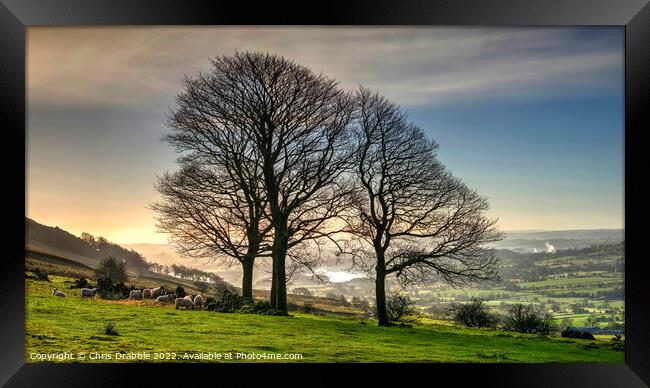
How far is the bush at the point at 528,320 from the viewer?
10.1 m

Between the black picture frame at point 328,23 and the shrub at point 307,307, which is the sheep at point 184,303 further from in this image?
the shrub at point 307,307

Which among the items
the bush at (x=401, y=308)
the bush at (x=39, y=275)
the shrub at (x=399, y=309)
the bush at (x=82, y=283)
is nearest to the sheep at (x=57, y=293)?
the bush at (x=39, y=275)

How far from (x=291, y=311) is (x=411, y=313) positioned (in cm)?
210

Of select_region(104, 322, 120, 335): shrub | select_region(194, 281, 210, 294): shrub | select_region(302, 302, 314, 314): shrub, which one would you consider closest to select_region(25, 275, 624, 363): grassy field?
select_region(104, 322, 120, 335): shrub

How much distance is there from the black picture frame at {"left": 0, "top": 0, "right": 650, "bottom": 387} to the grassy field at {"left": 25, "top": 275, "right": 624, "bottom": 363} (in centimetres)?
30

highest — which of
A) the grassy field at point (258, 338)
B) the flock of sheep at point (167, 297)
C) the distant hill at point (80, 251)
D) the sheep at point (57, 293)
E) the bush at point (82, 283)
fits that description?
the distant hill at point (80, 251)

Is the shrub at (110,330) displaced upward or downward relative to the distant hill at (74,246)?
downward

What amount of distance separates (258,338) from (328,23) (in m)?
4.87

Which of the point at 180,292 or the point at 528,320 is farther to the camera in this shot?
the point at 180,292

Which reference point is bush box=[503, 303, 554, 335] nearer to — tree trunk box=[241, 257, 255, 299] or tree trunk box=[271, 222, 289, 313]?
tree trunk box=[271, 222, 289, 313]

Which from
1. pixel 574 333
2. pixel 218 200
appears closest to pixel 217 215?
pixel 218 200

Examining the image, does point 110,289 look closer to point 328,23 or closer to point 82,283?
point 82,283

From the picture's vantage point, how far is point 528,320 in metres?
10.2

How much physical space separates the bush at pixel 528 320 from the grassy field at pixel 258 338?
5.9 inches
